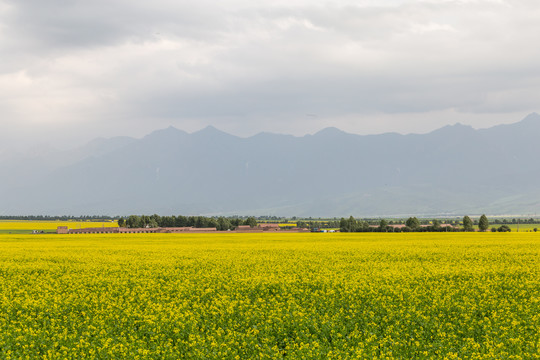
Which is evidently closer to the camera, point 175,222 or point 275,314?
point 275,314

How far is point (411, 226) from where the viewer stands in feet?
477

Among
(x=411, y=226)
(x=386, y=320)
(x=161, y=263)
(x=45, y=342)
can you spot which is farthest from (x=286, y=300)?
(x=411, y=226)

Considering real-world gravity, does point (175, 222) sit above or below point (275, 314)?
above

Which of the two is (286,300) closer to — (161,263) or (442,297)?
(442,297)

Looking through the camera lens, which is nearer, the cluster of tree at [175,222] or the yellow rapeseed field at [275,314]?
the yellow rapeseed field at [275,314]

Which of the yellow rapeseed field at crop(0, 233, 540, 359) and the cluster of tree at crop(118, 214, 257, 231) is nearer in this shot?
the yellow rapeseed field at crop(0, 233, 540, 359)

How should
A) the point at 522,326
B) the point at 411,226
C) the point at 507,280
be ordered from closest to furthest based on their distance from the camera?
1. the point at 522,326
2. the point at 507,280
3. the point at 411,226

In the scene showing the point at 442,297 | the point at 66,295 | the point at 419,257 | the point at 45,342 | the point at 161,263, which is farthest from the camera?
the point at 419,257

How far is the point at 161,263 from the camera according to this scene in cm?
4059

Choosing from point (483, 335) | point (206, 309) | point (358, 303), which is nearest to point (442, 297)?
point (358, 303)

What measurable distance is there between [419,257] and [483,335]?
2932 centimetres

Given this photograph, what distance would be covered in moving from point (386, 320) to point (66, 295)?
1600cm

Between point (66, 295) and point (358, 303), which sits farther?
point (66, 295)

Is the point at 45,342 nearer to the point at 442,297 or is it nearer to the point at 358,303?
the point at 358,303
